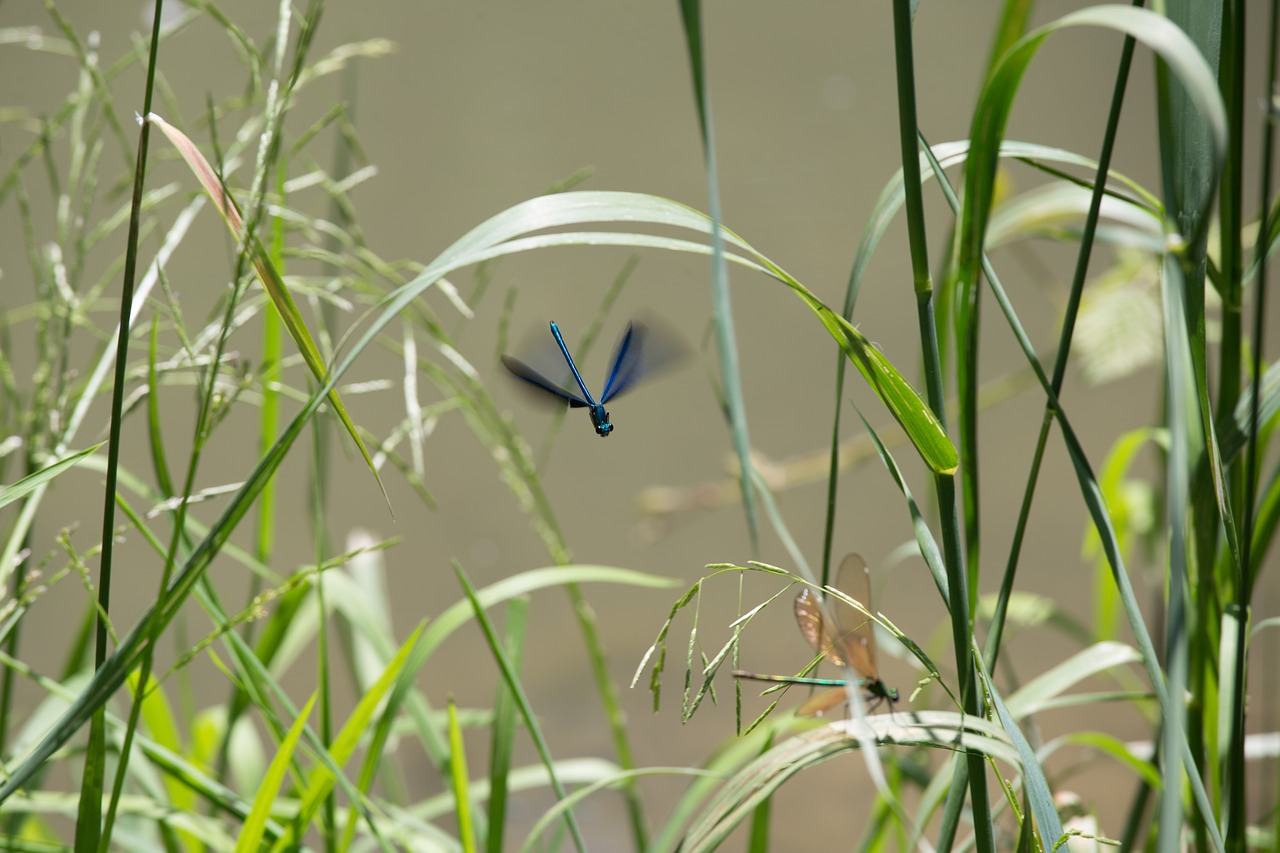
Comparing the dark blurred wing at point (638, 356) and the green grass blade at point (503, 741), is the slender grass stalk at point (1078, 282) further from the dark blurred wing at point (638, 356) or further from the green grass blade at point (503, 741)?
the green grass blade at point (503, 741)

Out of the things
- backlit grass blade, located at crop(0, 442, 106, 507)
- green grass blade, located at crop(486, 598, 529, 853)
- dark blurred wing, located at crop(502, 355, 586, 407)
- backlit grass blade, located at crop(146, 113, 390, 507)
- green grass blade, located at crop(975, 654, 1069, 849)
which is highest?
backlit grass blade, located at crop(146, 113, 390, 507)

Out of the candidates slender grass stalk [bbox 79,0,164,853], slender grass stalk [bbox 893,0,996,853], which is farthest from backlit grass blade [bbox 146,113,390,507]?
slender grass stalk [bbox 893,0,996,853]

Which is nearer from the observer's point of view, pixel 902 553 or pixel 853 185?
pixel 902 553

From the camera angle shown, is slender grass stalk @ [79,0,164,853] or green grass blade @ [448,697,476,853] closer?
slender grass stalk @ [79,0,164,853]

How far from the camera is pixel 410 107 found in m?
0.81

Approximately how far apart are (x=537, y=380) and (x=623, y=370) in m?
0.03

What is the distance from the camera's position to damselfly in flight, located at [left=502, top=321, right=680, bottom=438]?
215 mm

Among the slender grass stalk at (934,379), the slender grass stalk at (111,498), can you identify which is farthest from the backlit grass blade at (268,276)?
the slender grass stalk at (934,379)

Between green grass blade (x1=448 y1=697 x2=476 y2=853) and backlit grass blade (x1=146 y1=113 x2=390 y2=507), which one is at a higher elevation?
backlit grass blade (x1=146 y1=113 x2=390 y2=507)

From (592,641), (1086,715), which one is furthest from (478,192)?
(1086,715)

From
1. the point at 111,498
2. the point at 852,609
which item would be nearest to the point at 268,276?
the point at 111,498

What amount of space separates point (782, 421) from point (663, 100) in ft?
1.09

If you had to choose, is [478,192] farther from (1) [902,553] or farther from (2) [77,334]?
(1) [902,553]

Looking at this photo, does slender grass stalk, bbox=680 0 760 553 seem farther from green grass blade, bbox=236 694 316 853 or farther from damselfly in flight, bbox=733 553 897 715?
green grass blade, bbox=236 694 316 853
